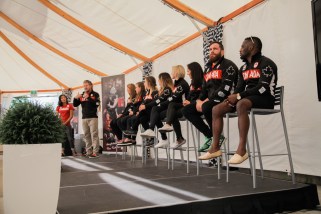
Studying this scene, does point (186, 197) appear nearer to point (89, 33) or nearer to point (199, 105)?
point (199, 105)

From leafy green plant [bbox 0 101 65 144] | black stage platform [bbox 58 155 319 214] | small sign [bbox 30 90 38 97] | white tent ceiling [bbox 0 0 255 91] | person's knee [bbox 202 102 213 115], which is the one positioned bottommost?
black stage platform [bbox 58 155 319 214]

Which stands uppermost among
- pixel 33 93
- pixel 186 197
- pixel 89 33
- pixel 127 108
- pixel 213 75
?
pixel 89 33

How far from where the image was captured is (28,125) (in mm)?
1489

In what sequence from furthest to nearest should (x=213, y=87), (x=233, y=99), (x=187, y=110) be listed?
(x=187, y=110)
(x=213, y=87)
(x=233, y=99)

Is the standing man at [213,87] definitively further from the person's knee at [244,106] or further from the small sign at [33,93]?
the small sign at [33,93]

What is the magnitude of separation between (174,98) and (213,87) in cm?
66

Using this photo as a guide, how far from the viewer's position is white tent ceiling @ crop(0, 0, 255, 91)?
459 cm

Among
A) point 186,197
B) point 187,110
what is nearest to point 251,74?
point 187,110

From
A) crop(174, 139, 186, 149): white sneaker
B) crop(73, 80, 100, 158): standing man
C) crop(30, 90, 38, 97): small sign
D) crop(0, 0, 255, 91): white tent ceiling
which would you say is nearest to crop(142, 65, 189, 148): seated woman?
crop(174, 139, 186, 149): white sneaker

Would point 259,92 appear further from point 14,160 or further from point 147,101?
point 147,101

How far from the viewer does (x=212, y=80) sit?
9.57 ft

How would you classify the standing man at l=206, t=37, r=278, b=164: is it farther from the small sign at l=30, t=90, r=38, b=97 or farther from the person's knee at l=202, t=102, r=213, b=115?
the small sign at l=30, t=90, r=38, b=97

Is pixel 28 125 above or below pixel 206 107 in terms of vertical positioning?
below

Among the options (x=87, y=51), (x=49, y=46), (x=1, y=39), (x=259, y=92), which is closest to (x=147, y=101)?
(x=259, y=92)
